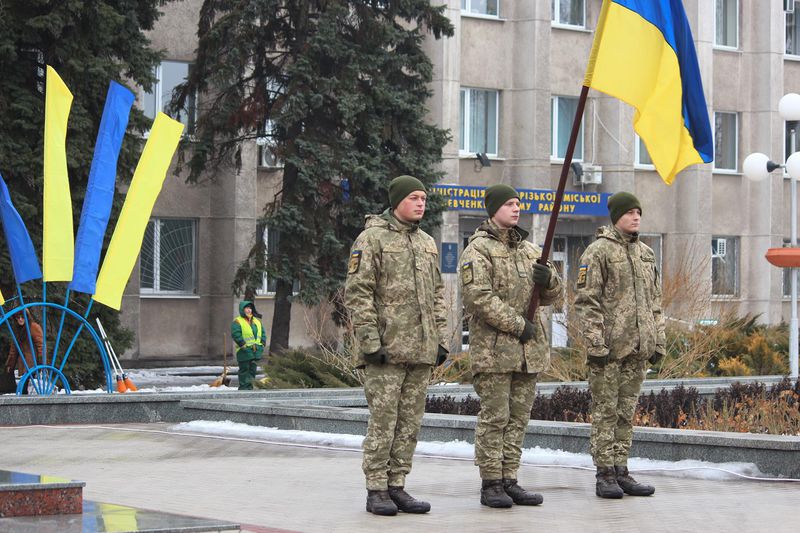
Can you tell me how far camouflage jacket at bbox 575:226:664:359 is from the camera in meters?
10.5

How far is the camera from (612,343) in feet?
34.4

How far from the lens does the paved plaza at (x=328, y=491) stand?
9312mm

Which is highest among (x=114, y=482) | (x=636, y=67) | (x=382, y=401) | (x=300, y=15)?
(x=300, y=15)

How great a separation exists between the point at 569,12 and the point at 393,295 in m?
31.3

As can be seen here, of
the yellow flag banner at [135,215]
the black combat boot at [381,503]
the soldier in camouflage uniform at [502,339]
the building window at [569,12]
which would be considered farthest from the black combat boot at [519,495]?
the building window at [569,12]

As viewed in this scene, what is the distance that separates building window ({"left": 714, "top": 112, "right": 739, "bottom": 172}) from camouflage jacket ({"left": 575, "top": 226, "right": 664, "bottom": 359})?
33111mm

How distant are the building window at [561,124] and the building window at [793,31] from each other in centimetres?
835

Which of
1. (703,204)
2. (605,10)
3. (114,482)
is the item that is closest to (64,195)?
(114,482)

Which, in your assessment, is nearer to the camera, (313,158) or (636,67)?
(636,67)

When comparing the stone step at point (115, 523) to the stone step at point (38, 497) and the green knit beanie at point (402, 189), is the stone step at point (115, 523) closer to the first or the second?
the stone step at point (38, 497)

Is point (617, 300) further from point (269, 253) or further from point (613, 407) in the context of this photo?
point (269, 253)

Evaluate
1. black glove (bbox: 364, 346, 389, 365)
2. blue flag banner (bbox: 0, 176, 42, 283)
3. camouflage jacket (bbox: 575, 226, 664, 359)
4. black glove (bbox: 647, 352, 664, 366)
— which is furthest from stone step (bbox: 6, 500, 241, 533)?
blue flag banner (bbox: 0, 176, 42, 283)

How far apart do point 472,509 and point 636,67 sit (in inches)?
137

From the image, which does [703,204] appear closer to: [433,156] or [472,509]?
Answer: [433,156]
